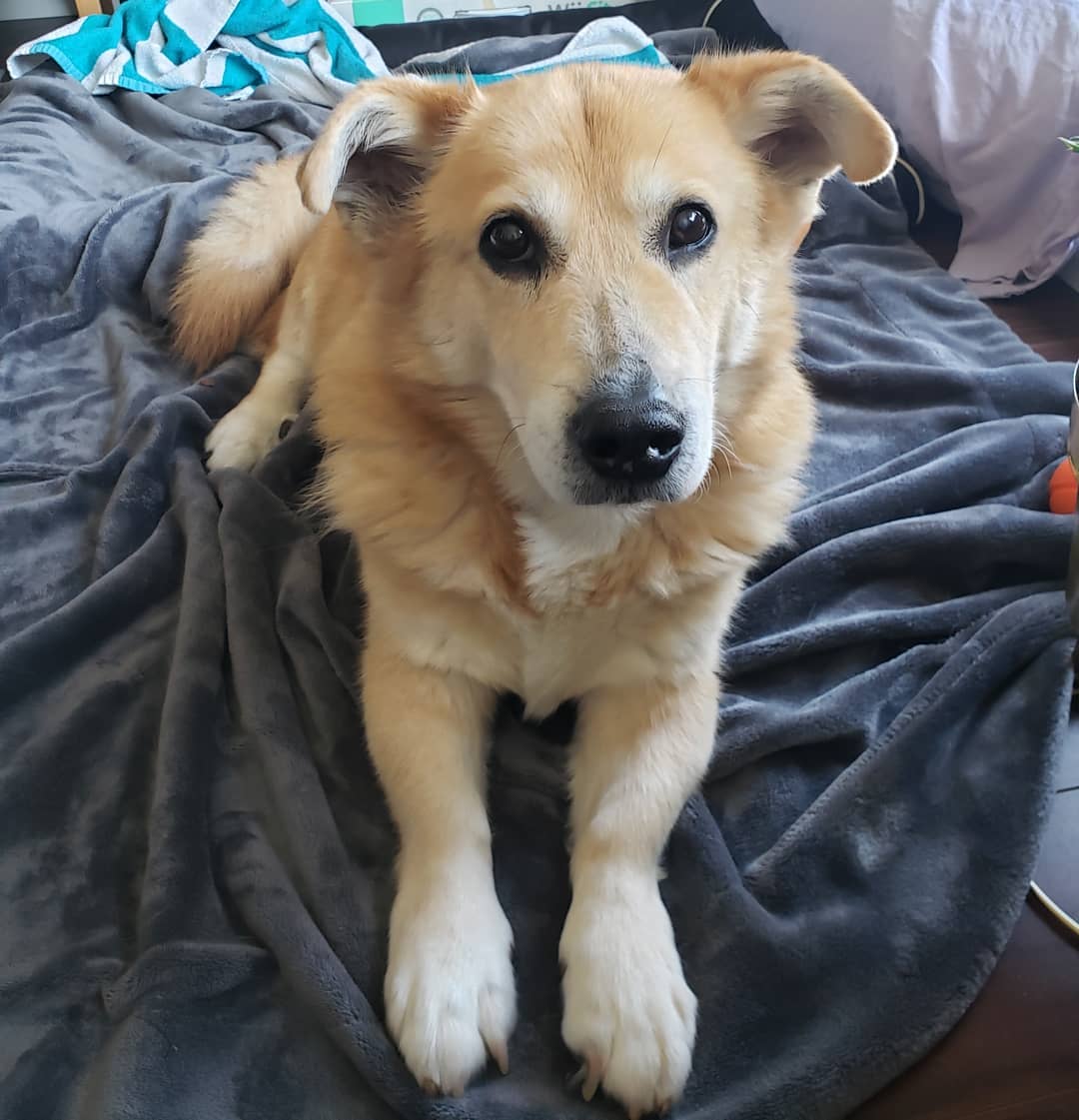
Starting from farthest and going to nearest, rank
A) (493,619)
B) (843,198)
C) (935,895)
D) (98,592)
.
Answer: (843,198)
(98,592)
(493,619)
(935,895)

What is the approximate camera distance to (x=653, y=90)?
3.90 feet

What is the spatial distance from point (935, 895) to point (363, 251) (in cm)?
112

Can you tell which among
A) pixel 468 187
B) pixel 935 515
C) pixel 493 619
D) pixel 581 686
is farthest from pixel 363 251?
pixel 935 515

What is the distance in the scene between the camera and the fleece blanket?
40.9 inches

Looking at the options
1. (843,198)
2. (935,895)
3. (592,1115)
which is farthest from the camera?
(843,198)

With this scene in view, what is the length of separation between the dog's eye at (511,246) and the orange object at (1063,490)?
110cm

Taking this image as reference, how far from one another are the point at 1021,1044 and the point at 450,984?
25.7 inches

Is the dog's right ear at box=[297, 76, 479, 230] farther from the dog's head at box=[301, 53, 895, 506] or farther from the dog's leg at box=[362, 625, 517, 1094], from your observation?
the dog's leg at box=[362, 625, 517, 1094]

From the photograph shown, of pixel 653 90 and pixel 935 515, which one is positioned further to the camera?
pixel 935 515

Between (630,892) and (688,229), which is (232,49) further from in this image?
(630,892)

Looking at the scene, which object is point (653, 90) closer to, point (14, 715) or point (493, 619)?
point (493, 619)

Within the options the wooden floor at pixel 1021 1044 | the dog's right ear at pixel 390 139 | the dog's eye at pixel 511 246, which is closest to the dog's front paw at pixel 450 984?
the wooden floor at pixel 1021 1044

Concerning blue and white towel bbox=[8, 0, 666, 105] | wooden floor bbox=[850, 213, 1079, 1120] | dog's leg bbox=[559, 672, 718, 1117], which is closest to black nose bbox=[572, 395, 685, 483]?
dog's leg bbox=[559, 672, 718, 1117]

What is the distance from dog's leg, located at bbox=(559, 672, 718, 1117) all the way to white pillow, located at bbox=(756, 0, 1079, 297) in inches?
68.6
